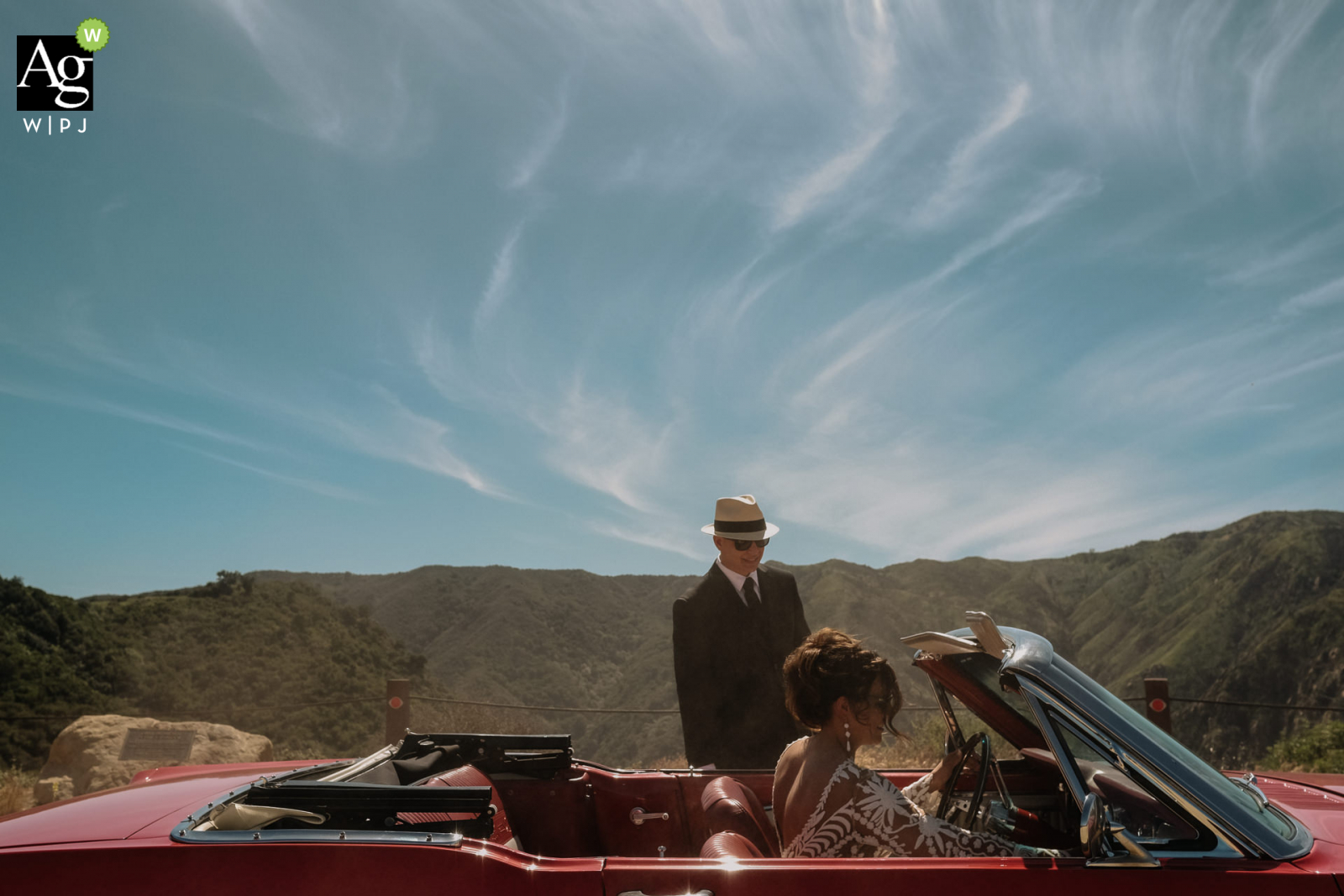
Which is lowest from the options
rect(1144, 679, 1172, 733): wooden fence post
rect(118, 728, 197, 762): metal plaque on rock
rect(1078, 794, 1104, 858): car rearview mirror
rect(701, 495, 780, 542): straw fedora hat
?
rect(1144, 679, 1172, 733): wooden fence post

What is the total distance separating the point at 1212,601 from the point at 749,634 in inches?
1757

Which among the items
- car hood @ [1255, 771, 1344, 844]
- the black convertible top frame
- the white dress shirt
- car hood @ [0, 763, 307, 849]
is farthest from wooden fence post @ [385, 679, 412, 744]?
car hood @ [1255, 771, 1344, 844]

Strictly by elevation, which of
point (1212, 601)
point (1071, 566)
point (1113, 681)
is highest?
point (1071, 566)

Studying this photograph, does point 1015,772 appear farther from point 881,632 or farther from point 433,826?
point 881,632

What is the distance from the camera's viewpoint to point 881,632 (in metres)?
41.0

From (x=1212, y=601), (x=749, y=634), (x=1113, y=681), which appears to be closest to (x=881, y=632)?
(x=1113, y=681)

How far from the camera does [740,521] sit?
4.04 m

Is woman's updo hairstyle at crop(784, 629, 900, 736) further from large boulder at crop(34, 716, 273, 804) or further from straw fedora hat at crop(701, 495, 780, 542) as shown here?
large boulder at crop(34, 716, 273, 804)

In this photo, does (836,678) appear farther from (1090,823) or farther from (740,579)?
(740,579)

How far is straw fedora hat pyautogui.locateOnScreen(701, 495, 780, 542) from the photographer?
3992mm

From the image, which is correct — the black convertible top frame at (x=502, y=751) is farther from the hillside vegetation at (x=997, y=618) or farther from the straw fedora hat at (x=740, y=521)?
the hillside vegetation at (x=997, y=618)

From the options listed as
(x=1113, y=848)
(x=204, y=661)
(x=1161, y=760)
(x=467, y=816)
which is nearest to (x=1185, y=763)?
(x=1161, y=760)

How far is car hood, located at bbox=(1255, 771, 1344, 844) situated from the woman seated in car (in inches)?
30.9

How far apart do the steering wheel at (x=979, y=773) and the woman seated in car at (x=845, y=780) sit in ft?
0.94
